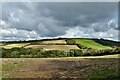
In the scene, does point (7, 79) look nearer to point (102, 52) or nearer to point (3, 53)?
point (3, 53)

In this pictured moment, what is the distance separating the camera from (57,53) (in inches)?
2169

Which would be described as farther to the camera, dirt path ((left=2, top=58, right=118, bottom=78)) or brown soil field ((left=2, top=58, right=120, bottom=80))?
dirt path ((left=2, top=58, right=118, bottom=78))

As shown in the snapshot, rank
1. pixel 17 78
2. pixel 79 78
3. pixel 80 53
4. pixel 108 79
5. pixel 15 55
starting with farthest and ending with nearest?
pixel 80 53 < pixel 15 55 < pixel 17 78 < pixel 79 78 < pixel 108 79

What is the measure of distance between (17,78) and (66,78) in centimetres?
464

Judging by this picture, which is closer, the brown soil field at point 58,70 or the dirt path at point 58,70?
the brown soil field at point 58,70

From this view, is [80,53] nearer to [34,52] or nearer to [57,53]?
[57,53]

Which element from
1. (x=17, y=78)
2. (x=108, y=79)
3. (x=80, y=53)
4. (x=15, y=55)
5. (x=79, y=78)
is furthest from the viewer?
(x=80, y=53)

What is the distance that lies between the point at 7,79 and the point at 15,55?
30.9 m

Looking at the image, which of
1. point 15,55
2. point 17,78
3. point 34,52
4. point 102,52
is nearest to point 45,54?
point 34,52

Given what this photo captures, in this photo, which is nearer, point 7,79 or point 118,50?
point 7,79

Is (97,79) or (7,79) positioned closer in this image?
(97,79)

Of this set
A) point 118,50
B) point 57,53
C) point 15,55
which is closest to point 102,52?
point 118,50

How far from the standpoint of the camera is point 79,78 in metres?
21.5

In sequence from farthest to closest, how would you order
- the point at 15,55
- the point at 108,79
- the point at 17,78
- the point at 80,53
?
the point at 80,53, the point at 15,55, the point at 17,78, the point at 108,79
